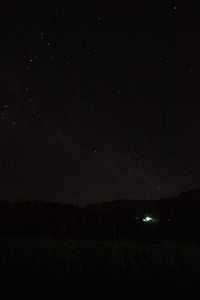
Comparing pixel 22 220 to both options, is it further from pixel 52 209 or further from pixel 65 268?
pixel 65 268

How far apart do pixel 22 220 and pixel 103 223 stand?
48.4 feet

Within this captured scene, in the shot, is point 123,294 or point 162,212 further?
point 162,212

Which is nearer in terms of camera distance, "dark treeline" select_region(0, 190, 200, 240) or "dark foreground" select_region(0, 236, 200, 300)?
"dark foreground" select_region(0, 236, 200, 300)

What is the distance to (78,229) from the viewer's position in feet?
150

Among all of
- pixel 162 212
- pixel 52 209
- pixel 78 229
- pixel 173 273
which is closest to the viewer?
pixel 173 273

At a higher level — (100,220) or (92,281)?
(100,220)

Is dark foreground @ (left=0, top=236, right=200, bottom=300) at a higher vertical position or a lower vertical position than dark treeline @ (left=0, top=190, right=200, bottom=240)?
lower

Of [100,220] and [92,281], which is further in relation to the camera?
[100,220]

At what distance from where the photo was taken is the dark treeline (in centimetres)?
4066

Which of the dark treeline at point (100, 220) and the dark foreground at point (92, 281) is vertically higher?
the dark treeline at point (100, 220)

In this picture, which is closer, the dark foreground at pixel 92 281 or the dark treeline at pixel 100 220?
the dark foreground at pixel 92 281

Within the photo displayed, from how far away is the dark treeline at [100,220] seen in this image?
40662 mm

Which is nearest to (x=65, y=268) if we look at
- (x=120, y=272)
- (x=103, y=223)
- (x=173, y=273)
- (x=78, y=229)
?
(x=120, y=272)

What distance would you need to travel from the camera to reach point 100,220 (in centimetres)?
5031
